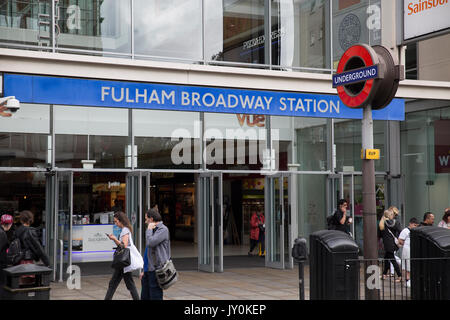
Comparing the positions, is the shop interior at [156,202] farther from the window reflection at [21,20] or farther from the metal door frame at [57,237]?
the window reflection at [21,20]

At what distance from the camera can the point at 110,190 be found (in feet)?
59.7

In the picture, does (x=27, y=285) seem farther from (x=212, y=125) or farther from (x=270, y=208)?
(x=270, y=208)

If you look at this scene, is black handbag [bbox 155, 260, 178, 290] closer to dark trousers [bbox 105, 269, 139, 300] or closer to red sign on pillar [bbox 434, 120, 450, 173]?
dark trousers [bbox 105, 269, 139, 300]

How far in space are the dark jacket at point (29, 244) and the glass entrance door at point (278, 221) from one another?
807 centimetres

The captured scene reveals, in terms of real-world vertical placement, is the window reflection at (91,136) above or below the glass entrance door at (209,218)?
above

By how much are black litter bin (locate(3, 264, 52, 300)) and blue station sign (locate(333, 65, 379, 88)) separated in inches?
204

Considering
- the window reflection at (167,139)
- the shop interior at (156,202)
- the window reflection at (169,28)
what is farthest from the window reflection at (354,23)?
the shop interior at (156,202)

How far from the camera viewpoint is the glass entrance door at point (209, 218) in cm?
1623

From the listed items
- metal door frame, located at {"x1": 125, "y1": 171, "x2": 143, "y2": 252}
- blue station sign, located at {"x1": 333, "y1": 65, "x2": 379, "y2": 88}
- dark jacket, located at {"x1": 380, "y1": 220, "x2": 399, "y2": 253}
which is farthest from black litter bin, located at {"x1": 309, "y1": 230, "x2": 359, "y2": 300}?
metal door frame, located at {"x1": 125, "y1": 171, "x2": 143, "y2": 252}

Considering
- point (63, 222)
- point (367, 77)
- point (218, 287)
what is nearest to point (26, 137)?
point (63, 222)

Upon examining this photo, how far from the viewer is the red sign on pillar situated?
19.4 m

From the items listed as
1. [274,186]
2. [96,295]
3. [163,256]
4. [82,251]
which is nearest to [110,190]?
[82,251]
